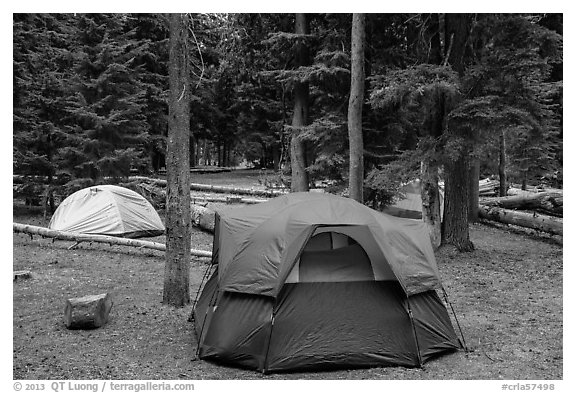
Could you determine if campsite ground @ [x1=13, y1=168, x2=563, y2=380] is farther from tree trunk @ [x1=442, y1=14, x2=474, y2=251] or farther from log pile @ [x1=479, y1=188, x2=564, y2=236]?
log pile @ [x1=479, y1=188, x2=564, y2=236]

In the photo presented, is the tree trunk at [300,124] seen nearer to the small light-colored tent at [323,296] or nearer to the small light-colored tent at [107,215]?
the small light-colored tent at [107,215]

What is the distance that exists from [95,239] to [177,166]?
585 cm

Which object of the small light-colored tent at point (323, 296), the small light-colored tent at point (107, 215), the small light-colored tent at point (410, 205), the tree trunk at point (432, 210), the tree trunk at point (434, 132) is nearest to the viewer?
the small light-colored tent at point (323, 296)

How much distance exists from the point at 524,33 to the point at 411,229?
6.39m

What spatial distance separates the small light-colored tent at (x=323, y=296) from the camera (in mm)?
6332

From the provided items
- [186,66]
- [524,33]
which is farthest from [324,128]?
[186,66]

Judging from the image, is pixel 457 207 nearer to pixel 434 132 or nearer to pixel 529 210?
pixel 434 132

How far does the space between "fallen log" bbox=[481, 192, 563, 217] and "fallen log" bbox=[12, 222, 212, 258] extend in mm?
10885

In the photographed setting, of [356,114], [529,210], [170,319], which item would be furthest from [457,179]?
[170,319]

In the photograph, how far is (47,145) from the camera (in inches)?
744

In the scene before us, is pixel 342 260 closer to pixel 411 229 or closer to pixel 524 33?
pixel 411 229

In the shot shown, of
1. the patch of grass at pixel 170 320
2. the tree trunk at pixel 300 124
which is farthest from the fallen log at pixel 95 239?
the tree trunk at pixel 300 124

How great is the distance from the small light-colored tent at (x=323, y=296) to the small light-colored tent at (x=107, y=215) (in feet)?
26.9

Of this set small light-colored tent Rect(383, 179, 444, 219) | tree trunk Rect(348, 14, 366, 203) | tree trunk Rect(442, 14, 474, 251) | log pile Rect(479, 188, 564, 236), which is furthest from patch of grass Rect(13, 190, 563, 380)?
small light-colored tent Rect(383, 179, 444, 219)
